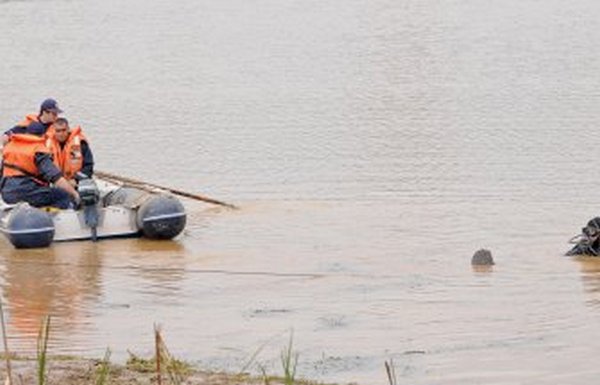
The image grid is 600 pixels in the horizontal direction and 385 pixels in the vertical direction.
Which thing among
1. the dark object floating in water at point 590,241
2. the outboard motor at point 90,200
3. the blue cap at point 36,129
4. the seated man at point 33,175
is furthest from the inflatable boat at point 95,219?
the dark object floating in water at point 590,241

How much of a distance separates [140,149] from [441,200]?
575 centimetres

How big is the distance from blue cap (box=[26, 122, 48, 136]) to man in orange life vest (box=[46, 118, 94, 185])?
0.16m

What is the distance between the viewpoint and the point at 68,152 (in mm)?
16078

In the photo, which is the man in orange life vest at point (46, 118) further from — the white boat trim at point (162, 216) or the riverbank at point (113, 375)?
the riverbank at point (113, 375)

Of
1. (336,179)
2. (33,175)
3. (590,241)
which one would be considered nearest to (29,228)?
(33,175)

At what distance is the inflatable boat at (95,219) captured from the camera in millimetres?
15406

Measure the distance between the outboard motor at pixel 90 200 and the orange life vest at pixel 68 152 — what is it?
23 centimetres

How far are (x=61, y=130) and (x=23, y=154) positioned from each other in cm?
42

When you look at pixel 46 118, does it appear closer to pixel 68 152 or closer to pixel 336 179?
pixel 68 152

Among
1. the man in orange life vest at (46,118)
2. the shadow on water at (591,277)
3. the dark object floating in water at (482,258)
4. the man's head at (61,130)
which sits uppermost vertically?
the man in orange life vest at (46,118)

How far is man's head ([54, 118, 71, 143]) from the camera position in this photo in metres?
16.0

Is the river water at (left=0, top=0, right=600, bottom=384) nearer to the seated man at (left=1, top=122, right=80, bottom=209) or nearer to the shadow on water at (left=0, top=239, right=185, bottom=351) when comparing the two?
the shadow on water at (left=0, top=239, right=185, bottom=351)

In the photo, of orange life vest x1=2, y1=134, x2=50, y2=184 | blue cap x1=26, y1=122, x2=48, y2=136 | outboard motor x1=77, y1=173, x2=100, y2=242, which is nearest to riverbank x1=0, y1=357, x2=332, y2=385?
outboard motor x1=77, y1=173, x2=100, y2=242

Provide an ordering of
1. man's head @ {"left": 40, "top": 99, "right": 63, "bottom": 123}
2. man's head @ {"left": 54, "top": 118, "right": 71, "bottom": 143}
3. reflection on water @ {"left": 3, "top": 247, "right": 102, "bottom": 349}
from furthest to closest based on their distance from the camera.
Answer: man's head @ {"left": 40, "top": 99, "right": 63, "bottom": 123}, man's head @ {"left": 54, "top": 118, "right": 71, "bottom": 143}, reflection on water @ {"left": 3, "top": 247, "right": 102, "bottom": 349}
